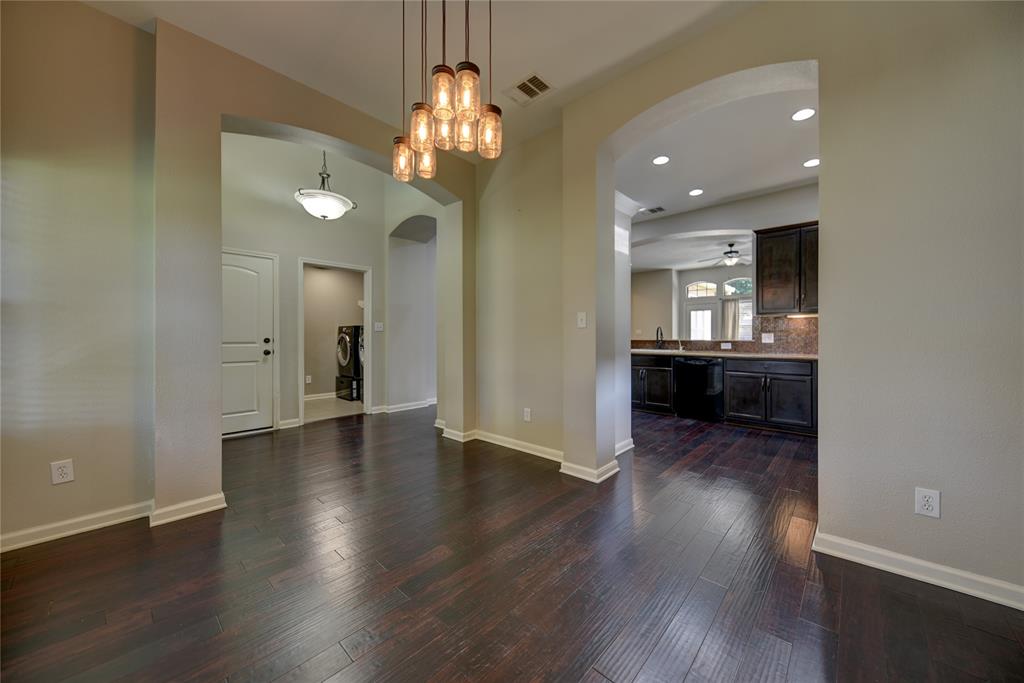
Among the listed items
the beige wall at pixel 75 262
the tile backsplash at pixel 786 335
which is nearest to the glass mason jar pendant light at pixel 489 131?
the beige wall at pixel 75 262

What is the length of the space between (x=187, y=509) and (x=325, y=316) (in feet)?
16.3

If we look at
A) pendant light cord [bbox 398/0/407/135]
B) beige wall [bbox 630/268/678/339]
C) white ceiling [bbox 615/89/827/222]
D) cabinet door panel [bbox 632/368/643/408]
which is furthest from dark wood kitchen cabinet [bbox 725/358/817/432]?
pendant light cord [bbox 398/0/407/135]

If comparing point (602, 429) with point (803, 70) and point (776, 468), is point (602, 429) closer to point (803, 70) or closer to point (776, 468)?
point (776, 468)

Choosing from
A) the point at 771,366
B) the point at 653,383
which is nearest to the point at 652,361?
the point at 653,383

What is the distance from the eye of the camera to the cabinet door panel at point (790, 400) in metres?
4.05

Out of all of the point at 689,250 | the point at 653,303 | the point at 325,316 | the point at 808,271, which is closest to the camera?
the point at 808,271

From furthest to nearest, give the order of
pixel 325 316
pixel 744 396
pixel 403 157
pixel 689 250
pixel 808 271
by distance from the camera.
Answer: pixel 325 316
pixel 689 250
pixel 744 396
pixel 808 271
pixel 403 157

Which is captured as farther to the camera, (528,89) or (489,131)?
(528,89)

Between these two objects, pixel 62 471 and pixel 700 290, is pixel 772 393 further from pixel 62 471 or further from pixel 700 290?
pixel 62 471

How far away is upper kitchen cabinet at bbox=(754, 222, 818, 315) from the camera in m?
4.25

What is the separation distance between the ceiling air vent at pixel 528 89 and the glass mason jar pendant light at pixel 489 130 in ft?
3.58

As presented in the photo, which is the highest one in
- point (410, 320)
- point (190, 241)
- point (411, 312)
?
point (190, 241)

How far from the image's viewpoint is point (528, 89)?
277 centimetres

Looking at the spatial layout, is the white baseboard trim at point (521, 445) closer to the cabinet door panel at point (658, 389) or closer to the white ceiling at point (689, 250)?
the cabinet door panel at point (658, 389)
